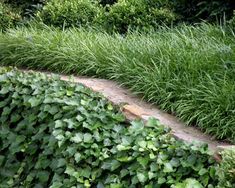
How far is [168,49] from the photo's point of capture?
466 centimetres

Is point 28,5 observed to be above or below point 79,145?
below

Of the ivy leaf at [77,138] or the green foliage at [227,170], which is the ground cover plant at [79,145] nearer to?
the ivy leaf at [77,138]

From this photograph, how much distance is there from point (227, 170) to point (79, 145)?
1.21 m

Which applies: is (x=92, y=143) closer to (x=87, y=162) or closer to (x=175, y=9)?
(x=87, y=162)

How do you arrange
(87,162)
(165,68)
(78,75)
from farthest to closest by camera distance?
(78,75)
(165,68)
(87,162)

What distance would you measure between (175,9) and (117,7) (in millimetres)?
906

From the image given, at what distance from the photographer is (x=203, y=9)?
21.8ft

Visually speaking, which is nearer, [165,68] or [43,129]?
[43,129]

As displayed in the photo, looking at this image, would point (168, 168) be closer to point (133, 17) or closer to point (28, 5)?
point (133, 17)

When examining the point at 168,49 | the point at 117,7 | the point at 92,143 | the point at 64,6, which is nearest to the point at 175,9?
the point at 117,7

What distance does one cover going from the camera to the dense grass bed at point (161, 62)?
12.2 ft

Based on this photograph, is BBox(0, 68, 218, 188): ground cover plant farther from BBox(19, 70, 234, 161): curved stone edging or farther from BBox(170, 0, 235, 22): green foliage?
BBox(170, 0, 235, 22): green foliage

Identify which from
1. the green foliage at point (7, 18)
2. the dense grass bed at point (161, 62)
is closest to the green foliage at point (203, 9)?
the dense grass bed at point (161, 62)

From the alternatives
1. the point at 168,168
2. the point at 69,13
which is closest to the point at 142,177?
the point at 168,168
